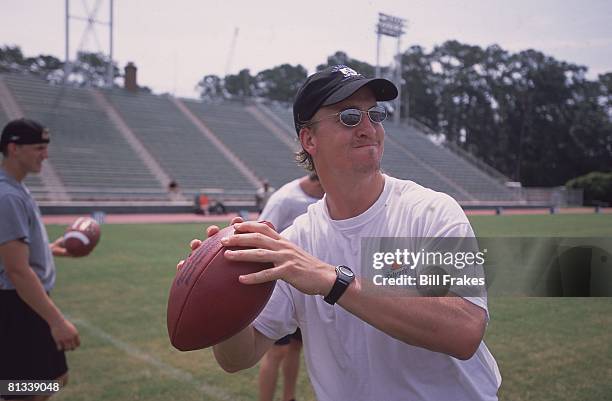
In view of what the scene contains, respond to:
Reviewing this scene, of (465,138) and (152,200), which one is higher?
(465,138)

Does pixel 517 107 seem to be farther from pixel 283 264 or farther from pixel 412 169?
pixel 283 264

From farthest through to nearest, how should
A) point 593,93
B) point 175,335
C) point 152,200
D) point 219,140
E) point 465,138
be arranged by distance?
point 219,140
point 152,200
point 465,138
point 593,93
point 175,335

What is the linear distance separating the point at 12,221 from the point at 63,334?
2.12 feet

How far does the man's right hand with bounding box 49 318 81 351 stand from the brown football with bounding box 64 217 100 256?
4.16 feet

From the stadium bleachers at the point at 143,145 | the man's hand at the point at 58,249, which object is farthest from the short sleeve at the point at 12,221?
the stadium bleachers at the point at 143,145

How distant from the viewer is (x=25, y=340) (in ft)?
9.53

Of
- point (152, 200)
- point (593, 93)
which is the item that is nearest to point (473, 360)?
point (593, 93)

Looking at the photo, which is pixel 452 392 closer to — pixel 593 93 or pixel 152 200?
pixel 593 93

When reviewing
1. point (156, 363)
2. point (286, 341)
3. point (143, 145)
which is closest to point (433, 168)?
point (286, 341)

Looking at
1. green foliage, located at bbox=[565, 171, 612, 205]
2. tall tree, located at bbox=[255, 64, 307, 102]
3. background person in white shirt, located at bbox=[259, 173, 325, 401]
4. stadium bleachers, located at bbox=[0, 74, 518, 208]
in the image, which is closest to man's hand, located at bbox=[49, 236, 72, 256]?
background person in white shirt, located at bbox=[259, 173, 325, 401]

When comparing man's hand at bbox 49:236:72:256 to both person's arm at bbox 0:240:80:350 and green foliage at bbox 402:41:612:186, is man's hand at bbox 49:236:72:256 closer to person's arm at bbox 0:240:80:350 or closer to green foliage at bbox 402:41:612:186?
person's arm at bbox 0:240:80:350

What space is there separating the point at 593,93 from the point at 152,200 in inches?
872

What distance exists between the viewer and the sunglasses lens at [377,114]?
1730mm

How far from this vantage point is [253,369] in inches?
176
